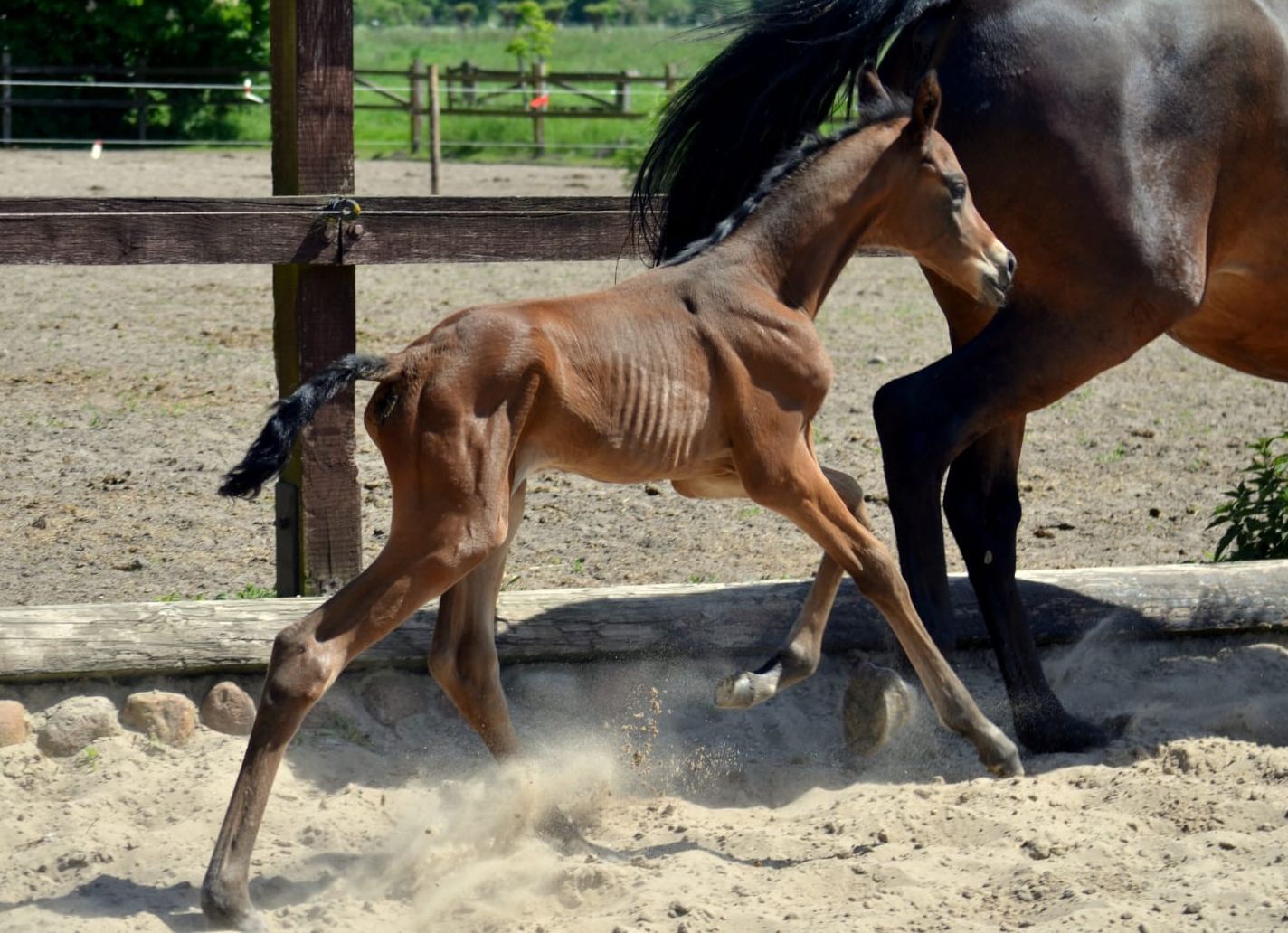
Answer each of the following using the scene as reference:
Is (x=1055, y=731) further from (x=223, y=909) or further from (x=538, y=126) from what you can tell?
(x=538, y=126)

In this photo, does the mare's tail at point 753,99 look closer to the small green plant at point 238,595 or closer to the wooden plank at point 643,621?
the wooden plank at point 643,621

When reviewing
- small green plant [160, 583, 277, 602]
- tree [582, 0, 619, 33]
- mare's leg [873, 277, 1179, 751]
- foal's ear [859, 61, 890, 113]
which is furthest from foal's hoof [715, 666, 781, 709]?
tree [582, 0, 619, 33]

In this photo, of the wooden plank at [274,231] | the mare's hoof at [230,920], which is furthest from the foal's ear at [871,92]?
the mare's hoof at [230,920]

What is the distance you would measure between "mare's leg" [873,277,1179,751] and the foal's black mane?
25.7 inches

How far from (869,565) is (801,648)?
0.31 metres

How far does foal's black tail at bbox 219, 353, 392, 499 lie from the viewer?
2953 millimetres

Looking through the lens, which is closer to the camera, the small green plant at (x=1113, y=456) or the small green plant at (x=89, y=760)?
the small green plant at (x=89, y=760)

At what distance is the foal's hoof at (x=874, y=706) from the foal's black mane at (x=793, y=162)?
113cm

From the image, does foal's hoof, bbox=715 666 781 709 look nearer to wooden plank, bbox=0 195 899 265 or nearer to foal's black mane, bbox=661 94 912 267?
foal's black mane, bbox=661 94 912 267

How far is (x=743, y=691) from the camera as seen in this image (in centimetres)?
342

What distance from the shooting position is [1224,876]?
2988 millimetres

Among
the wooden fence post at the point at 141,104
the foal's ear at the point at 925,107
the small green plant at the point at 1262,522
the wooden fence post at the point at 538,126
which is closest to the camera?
the foal's ear at the point at 925,107

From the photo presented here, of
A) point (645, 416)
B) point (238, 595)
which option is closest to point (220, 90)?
point (238, 595)

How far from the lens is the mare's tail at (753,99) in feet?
12.9
